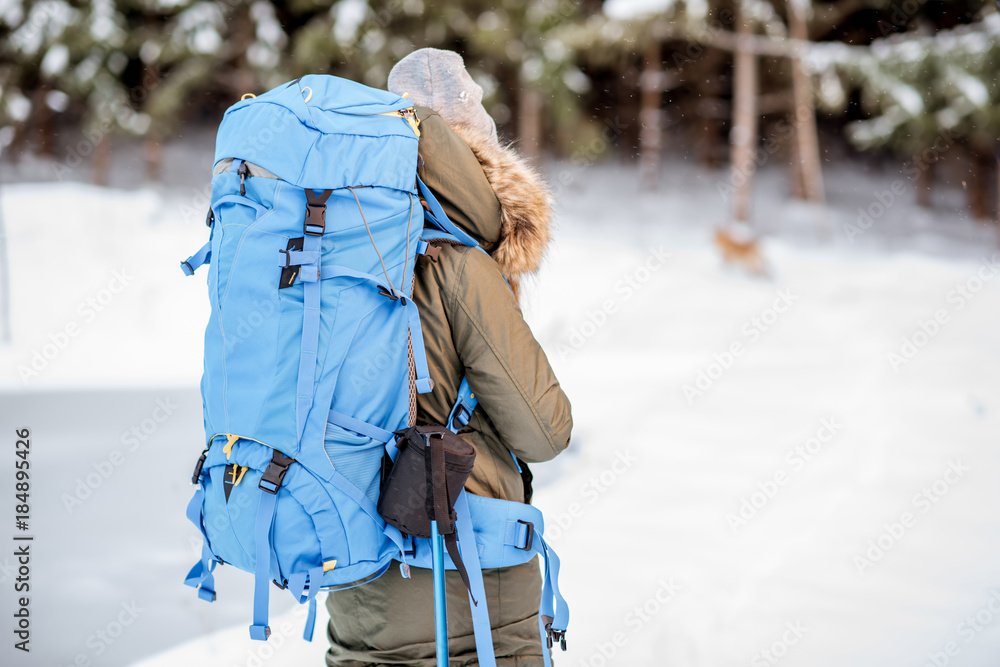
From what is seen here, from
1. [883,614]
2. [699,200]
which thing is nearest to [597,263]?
[699,200]

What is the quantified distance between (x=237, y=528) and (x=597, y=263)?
10.0 meters

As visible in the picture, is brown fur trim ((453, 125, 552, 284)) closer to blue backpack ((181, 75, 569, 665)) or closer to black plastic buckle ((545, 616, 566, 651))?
blue backpack ((181, 75, 569, 665))

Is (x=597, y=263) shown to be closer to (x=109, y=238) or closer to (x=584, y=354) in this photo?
(x=584, y=354)

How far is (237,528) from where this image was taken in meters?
1.40

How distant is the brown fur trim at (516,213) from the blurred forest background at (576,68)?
995cm

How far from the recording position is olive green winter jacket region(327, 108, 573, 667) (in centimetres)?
148
